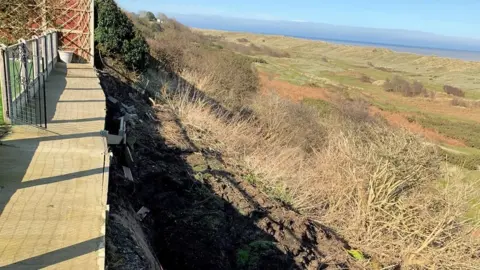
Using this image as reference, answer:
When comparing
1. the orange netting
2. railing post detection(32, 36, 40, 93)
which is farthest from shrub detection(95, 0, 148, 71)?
railing post detection(32, 36, 40, 93)

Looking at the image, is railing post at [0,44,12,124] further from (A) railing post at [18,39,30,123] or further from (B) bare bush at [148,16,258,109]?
(B) bare bush at [148,16,258,109]

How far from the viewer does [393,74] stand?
3061 inches

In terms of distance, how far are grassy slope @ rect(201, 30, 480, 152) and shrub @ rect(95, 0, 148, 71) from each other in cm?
3050

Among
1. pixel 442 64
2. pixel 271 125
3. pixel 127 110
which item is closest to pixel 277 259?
pixel 127 110

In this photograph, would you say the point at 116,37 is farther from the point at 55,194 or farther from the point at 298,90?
the point at 298,90

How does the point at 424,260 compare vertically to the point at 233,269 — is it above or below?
below

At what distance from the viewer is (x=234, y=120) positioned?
54.6 ft

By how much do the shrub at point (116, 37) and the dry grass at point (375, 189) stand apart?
284cm

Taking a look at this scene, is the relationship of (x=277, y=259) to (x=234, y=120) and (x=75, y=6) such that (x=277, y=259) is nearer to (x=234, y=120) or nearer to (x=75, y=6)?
(x=234, y=120)

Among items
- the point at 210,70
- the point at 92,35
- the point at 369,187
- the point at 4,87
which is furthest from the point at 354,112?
the point at 4,87

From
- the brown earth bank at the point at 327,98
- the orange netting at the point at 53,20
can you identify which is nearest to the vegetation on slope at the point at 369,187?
the orange netting at the point at 53,20

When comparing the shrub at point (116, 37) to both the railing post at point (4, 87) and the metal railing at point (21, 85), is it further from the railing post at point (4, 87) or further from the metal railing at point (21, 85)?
the railing post at point (4, 87)

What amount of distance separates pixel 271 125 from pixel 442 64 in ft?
289

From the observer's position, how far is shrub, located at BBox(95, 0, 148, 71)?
1543cm
